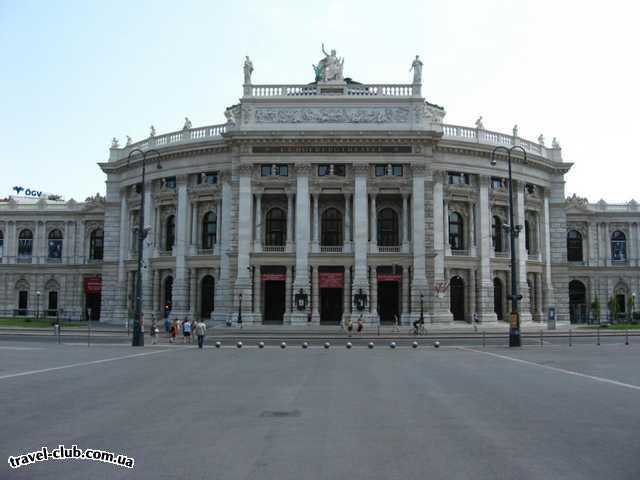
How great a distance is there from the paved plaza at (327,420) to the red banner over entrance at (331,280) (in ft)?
106

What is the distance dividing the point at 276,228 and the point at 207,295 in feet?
29.6

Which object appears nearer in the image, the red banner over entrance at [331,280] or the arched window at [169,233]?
the red banner over entrance at [331,280]

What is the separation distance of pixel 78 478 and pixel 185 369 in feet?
44.5

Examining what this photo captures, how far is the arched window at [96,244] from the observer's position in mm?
78000

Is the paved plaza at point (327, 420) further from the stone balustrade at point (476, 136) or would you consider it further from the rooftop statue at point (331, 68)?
the rooftop statue at point (331, 68)

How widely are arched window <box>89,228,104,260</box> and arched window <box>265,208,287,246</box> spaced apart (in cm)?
2904

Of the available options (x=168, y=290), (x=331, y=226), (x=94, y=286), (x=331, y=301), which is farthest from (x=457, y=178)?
(x=94, y=286)

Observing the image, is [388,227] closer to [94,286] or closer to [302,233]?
[302,233]

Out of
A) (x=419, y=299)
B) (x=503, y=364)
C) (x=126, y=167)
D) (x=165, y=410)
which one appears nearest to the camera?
(x=165, y=410)

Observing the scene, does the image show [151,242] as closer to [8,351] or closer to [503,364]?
[8,351]

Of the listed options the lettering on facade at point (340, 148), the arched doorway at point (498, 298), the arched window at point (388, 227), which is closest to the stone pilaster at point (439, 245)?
the arched window at point (388, 227)

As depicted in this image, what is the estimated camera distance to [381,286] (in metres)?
57.0

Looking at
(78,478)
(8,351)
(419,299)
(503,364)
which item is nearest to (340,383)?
(503,364)

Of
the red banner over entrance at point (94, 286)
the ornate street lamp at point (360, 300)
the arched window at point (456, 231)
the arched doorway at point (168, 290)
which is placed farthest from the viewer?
the red banner over entrance at point (94, 286)
